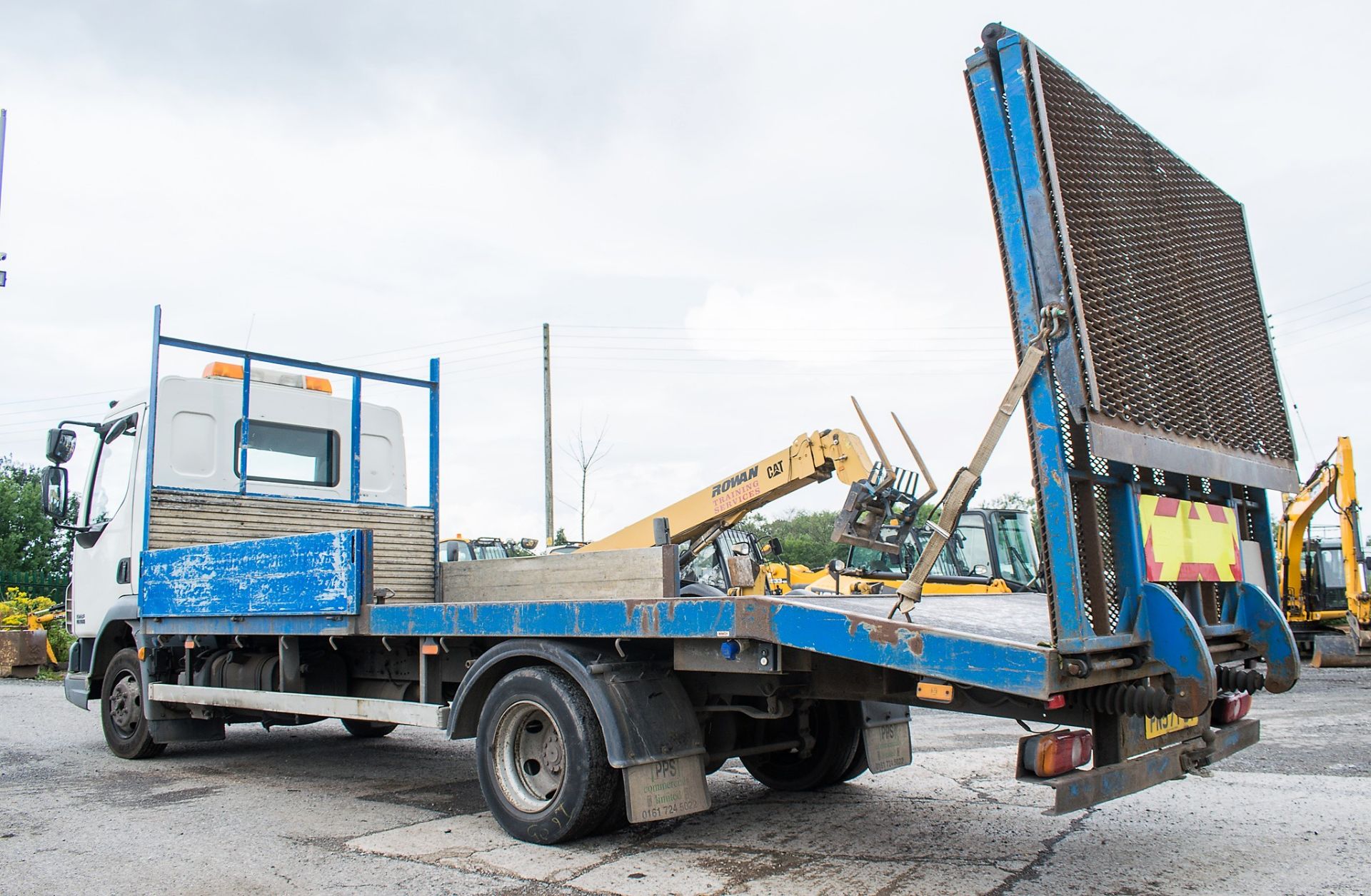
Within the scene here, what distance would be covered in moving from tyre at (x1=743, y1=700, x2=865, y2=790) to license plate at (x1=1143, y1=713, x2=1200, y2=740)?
1834 millimetres

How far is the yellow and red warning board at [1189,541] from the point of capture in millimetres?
4379

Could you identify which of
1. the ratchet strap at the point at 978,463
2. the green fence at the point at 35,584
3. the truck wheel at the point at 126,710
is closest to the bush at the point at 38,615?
the green fence at the point at 35,584

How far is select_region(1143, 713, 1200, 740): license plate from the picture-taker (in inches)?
175

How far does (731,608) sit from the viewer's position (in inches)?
178

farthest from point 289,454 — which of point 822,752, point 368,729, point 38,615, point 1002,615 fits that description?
point 38,615

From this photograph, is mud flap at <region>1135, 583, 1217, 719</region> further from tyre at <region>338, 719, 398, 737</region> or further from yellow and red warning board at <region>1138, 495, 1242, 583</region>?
tyre at <region>338, 719, 398, 737</region>

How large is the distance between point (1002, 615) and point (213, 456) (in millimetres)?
5892

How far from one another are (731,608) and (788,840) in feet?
4.90

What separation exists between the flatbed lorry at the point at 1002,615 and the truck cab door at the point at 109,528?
41 cm

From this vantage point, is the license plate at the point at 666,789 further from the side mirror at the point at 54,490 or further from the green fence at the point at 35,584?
the green fence at the point at 35,584

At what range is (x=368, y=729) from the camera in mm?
9328

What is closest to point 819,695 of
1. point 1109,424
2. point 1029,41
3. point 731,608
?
point 731,608

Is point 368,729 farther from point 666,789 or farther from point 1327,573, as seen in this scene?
point 1327,573

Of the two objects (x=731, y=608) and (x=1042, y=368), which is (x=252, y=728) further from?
(x=1042, y=368)
